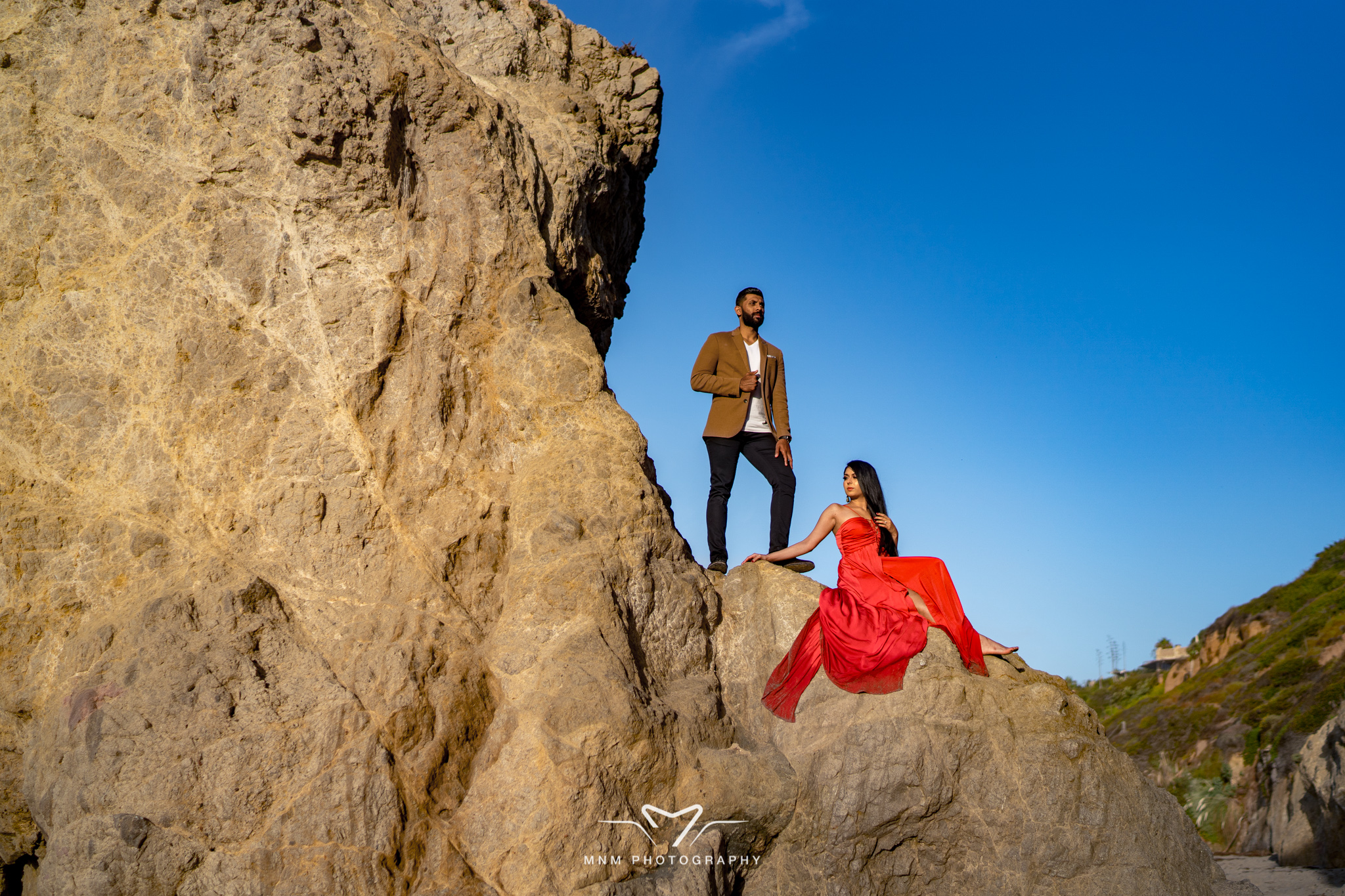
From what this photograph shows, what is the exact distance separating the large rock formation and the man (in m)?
0.82

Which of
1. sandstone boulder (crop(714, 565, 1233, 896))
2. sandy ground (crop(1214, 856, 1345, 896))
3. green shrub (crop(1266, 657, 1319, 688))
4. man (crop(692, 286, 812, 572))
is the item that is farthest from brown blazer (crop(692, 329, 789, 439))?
green shrub (crop(1266, 657, 1319, 688))

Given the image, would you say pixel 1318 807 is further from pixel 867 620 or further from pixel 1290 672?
pixel 1290 672

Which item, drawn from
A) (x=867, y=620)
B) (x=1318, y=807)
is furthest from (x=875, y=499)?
(x=1318, y=807)

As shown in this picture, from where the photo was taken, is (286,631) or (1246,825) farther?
(1246,825)

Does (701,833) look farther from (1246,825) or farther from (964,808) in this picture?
(1246,825)

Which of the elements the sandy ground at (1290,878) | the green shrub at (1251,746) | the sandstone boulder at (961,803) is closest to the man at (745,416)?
the sandstone boulder at (961,803)

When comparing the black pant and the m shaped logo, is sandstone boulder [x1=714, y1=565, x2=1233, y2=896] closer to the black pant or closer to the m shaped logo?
the m shaped logo

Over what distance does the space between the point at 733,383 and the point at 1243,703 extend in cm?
2528

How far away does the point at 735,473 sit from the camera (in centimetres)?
741

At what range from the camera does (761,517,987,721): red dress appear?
6047 millimetres

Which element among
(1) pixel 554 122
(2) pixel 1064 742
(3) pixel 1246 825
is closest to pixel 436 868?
(2) pixel 1064 742

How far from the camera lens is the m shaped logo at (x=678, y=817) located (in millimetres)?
5141

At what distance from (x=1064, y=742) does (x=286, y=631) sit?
15.1ft

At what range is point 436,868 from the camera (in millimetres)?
4902
